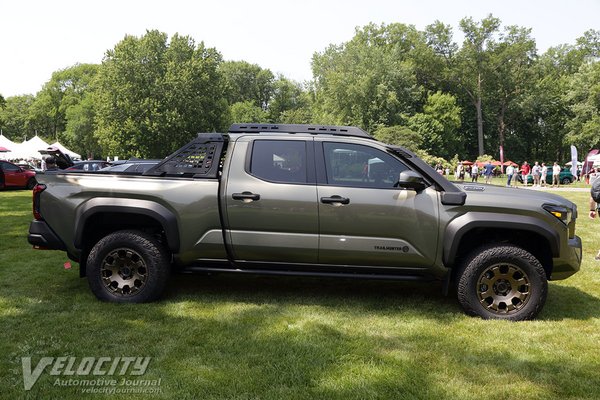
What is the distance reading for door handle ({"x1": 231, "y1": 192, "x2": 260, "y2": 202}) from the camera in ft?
15.7

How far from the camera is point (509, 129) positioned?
69.2 metres

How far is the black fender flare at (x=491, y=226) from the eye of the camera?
4.61 meters

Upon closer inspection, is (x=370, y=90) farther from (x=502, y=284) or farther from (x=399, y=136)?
(x=502, y=284)

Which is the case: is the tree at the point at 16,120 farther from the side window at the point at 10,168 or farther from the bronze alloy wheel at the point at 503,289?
the bronze alloy wheel at the point at 503,289

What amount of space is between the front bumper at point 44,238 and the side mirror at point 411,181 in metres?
3.52

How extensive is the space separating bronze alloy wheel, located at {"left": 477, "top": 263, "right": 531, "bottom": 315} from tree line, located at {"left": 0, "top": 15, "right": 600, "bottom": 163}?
43.9 meters

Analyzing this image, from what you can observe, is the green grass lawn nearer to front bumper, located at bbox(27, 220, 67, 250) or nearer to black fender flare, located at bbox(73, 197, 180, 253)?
front bumper, located at bbox(27, 220, 67, 250)

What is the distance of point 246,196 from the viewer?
189 inches

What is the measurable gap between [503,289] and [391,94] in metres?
51.9

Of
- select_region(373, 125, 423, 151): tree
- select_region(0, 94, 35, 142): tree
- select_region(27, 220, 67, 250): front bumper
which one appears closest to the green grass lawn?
select_region(27, 220, 67, 250): front bumper

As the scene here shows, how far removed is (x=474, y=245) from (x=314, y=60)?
6924 centimetres

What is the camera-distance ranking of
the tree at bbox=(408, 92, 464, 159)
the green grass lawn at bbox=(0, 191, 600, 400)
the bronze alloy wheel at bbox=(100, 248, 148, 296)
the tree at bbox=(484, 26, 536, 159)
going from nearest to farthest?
the green grass lawn at bbox=(0, 191, 600, 400) < the bronze alloy wheel at bbox=(100, 248, 148, 296) < the tree at bbox=(408, 92, 464, 159) < the tree at bbox=(484, 26, 536, 159)

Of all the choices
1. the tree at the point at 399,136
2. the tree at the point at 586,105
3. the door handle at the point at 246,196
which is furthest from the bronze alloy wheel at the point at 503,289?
the tree at the point at 586,105

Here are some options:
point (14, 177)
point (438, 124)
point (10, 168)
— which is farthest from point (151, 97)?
point (438, 124)
